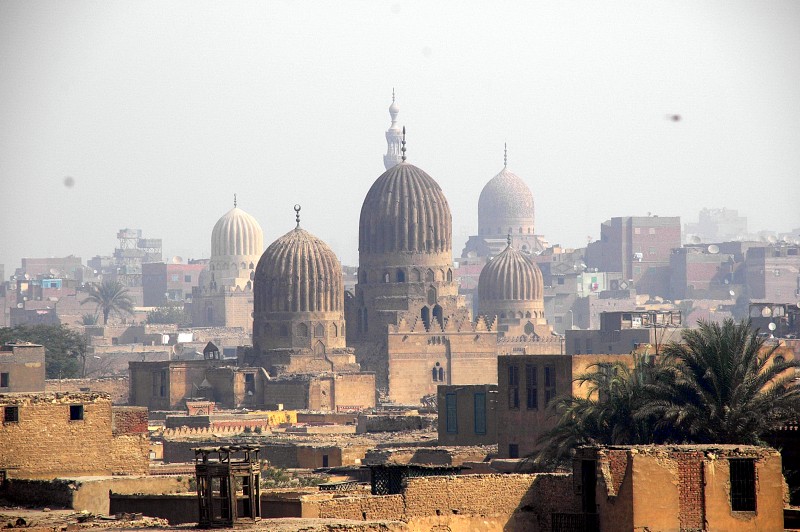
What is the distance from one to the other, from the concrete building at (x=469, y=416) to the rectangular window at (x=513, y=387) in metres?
2.26

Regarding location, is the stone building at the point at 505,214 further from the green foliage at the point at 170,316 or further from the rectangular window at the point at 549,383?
the rectangular window at the point at 549,383

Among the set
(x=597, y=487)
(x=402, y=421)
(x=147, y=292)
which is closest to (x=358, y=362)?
(x=402, y=421)

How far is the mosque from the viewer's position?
262 ft

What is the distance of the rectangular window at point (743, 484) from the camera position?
2612cm

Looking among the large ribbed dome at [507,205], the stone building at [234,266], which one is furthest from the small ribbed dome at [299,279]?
the large ribbed dome at [507,205]

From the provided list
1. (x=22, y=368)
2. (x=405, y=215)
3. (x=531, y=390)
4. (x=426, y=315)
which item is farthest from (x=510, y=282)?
(x=531, y=390)

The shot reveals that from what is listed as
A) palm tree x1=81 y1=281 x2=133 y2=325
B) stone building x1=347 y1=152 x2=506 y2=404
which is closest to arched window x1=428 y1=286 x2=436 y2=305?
stone building x1=347 y1=152 x2=506 y2=404

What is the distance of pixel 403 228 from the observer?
285 feet

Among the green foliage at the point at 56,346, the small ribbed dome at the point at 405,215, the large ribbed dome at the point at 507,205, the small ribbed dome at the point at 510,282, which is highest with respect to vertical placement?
the large ribbed dome at the point at 507,205

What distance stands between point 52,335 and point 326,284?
18308mm

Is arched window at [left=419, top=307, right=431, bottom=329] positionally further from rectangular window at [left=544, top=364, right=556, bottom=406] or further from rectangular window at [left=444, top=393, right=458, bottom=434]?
rectangular window at [left=544, top=364, right=556, bottom=406]

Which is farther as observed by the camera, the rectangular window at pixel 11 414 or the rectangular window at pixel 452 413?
the rectangular window at pixel 452 413

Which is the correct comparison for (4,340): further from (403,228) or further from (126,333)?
(126,333)

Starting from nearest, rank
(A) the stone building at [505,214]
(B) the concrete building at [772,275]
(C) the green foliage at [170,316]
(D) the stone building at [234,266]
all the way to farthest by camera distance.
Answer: (D) the stone building at [234,266], (B) the concrete building at [772,275], (C) the green foliage at [170,316], (A) the stone building at [505,214]
